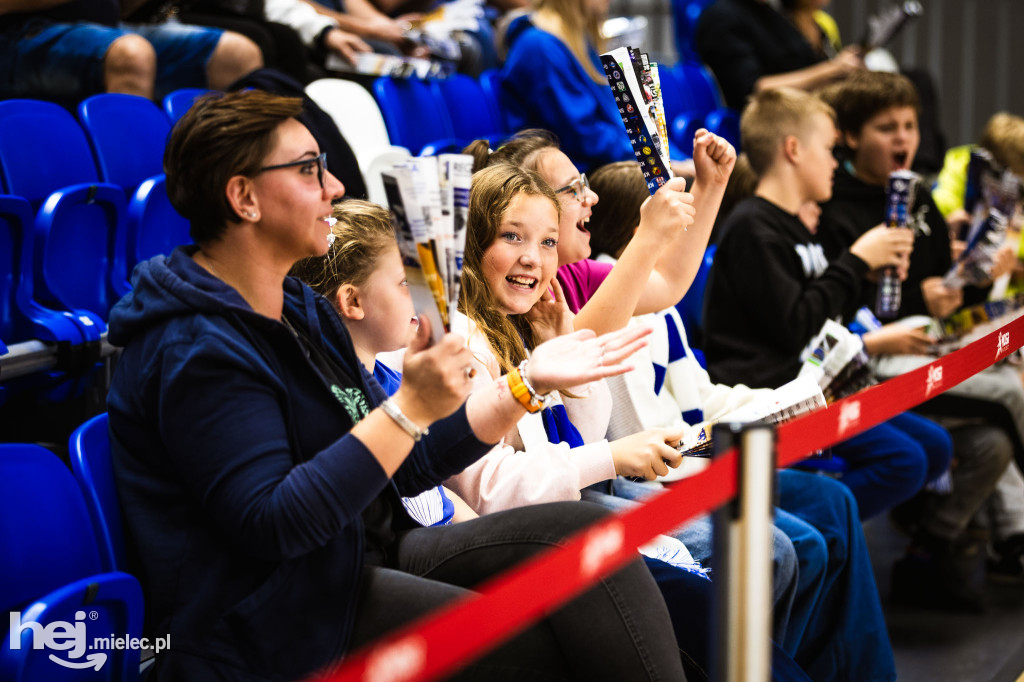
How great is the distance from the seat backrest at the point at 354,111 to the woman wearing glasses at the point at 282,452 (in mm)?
1927

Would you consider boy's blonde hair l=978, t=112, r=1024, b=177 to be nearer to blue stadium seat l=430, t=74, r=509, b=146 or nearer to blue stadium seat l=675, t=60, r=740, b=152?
blue stadium seat l=675, t=60, r=740, b=152

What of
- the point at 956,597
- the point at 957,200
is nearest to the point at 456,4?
the point at 957,200

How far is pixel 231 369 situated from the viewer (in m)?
1.39

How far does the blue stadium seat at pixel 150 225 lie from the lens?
2.69 metres

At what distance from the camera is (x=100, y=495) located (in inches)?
62.0

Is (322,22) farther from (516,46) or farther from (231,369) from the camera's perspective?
(231,369)

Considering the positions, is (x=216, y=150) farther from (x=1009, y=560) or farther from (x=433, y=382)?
(x=1009, y=560)

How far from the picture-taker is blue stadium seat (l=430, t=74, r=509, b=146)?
435 centimetres

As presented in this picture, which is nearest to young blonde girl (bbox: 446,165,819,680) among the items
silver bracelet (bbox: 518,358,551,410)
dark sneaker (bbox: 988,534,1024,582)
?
silver bracelet (bbox: 518,358,551,410)

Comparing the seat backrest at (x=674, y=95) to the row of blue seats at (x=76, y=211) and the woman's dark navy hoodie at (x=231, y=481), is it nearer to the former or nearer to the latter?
the row of blue seats at (x=76, y=211)

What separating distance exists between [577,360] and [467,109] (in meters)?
3.01

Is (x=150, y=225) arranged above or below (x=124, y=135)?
below

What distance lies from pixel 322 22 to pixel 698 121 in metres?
1.65

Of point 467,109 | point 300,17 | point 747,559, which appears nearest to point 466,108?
point 467,109
